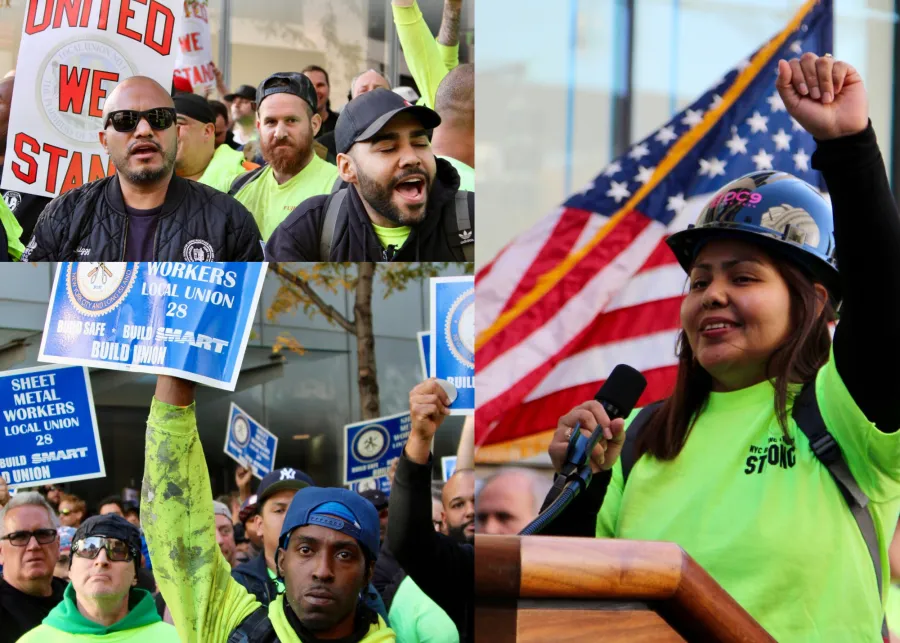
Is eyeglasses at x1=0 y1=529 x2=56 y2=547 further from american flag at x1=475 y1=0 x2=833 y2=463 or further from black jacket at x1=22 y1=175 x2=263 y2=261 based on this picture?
american flag at x1=475 y1=0 x2=833 y2=463

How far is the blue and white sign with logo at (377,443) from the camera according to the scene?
3.03 metres

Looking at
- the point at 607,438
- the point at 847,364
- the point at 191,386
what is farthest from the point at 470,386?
the point at 847,364

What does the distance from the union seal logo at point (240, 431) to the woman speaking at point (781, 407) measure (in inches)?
34.0

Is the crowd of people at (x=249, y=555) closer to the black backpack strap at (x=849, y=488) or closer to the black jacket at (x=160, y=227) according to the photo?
the black jacket at (x=160, y=227)

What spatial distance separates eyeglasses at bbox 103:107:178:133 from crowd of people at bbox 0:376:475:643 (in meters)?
0.73

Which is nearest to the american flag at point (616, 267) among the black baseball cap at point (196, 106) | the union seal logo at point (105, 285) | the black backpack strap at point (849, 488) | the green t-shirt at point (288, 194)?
the black backpack strap at point (849, 488)

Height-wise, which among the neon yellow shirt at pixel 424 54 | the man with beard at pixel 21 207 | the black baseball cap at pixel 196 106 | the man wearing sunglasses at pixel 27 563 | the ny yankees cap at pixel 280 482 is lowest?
the man wearing sunglasses at pixel 27 563

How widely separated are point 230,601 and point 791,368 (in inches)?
64.4

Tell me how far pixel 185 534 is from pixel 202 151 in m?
1.09

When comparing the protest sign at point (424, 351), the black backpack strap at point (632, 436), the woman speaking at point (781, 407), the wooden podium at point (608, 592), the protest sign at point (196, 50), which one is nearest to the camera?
the wooden podium at point (608, 592)

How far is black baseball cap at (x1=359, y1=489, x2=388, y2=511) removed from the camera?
302 centimetres

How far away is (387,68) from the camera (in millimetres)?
3043

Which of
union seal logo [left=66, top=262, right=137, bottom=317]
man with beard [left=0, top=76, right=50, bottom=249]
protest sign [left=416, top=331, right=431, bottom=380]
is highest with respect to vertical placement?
man with beard [left=0, top=76, right=50, bottom=249]

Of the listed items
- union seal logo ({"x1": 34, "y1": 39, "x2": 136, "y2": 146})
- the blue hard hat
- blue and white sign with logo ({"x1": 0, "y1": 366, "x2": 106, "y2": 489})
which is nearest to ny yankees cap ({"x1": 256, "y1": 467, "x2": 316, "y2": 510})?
blue and white sign with logo ({"x1": 0, "y1": 366, "x2": 106, "y2": 489})
